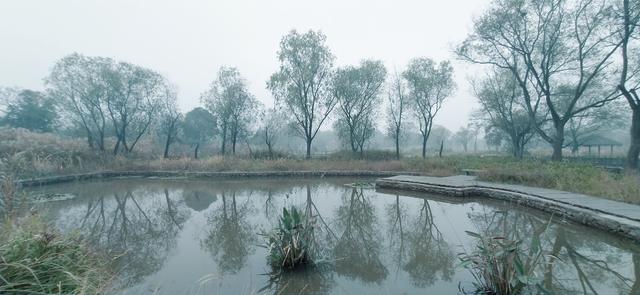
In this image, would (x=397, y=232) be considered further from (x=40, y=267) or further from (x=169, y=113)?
(x=169, y=113)

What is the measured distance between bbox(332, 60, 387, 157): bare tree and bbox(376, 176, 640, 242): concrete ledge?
11613 mm

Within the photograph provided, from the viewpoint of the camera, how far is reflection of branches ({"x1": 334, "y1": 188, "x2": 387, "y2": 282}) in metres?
3.77

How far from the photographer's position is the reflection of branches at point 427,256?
3.63 metres

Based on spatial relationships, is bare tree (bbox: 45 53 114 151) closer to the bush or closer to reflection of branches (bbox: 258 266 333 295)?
the bush

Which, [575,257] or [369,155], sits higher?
[369,155]

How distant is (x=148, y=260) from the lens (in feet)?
14.1

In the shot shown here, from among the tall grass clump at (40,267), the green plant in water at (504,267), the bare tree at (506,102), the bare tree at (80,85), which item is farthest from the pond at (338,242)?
the bare tree at (506,102)

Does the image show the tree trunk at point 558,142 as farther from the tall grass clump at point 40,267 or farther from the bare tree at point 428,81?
the tall grass clump at point 40,267

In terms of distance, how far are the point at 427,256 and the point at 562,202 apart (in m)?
4.56

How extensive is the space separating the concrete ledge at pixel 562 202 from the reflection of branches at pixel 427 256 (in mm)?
3009

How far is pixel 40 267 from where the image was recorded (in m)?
2.55

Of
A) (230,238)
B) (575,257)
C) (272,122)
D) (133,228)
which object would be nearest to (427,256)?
(575,257)

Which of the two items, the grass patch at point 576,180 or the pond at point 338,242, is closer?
the pond at point 338,242

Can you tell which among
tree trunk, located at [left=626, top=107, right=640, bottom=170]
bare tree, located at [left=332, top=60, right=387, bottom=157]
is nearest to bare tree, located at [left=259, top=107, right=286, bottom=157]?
bare tree, located at [left=332, top=60, right=387, bottom=157]
